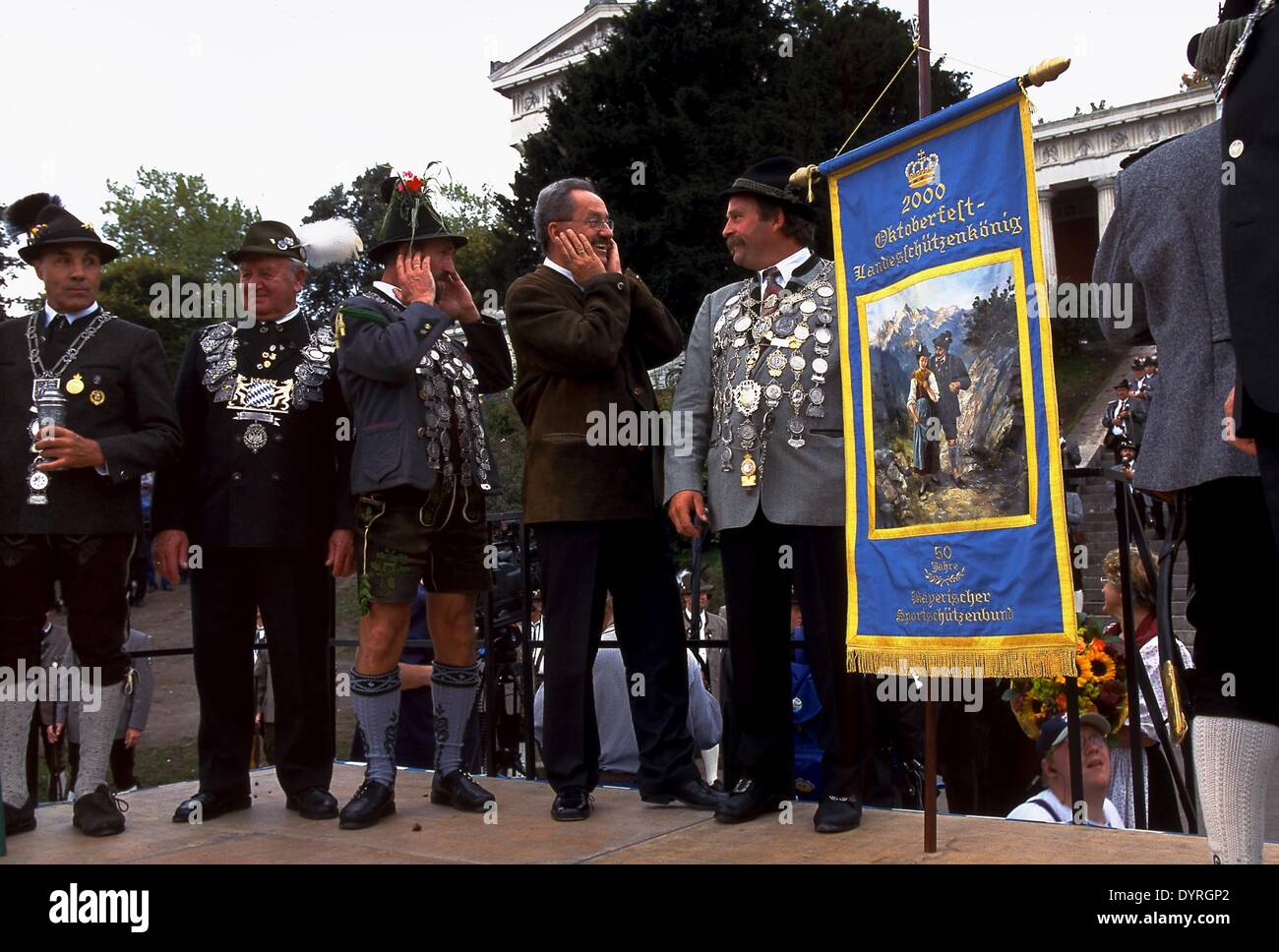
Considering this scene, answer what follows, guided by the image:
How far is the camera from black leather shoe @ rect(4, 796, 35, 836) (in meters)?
4.82

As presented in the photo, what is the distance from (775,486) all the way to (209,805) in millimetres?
2606

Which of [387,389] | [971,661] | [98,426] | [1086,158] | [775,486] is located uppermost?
[1086,158]

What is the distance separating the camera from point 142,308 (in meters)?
44.5

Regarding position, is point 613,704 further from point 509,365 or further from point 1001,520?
point 1001,520

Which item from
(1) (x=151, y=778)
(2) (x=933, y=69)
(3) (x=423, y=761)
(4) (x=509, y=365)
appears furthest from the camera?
(2) (x=933, y=69)

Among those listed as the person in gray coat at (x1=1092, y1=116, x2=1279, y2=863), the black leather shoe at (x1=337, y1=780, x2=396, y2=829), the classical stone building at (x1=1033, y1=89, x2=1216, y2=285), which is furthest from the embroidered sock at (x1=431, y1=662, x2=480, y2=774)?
the classical stone building at (x1=1033, y1=89, x2=1216, y2=285)

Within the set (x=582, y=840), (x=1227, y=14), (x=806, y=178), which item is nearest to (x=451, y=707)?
(x=582, y=840)

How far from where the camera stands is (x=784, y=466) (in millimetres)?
4703

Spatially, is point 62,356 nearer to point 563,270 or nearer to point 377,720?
point 377,720

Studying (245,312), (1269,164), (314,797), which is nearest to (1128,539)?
(1269,164)

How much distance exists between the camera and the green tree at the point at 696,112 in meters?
28.8

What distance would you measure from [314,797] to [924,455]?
2750 mm

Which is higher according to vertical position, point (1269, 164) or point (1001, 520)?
point (1269, 164)

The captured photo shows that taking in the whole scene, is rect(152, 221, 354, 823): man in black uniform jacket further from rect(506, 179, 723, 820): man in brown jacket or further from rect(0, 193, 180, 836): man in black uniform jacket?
rect(506, 179, 723, 820): man in brown jacket
